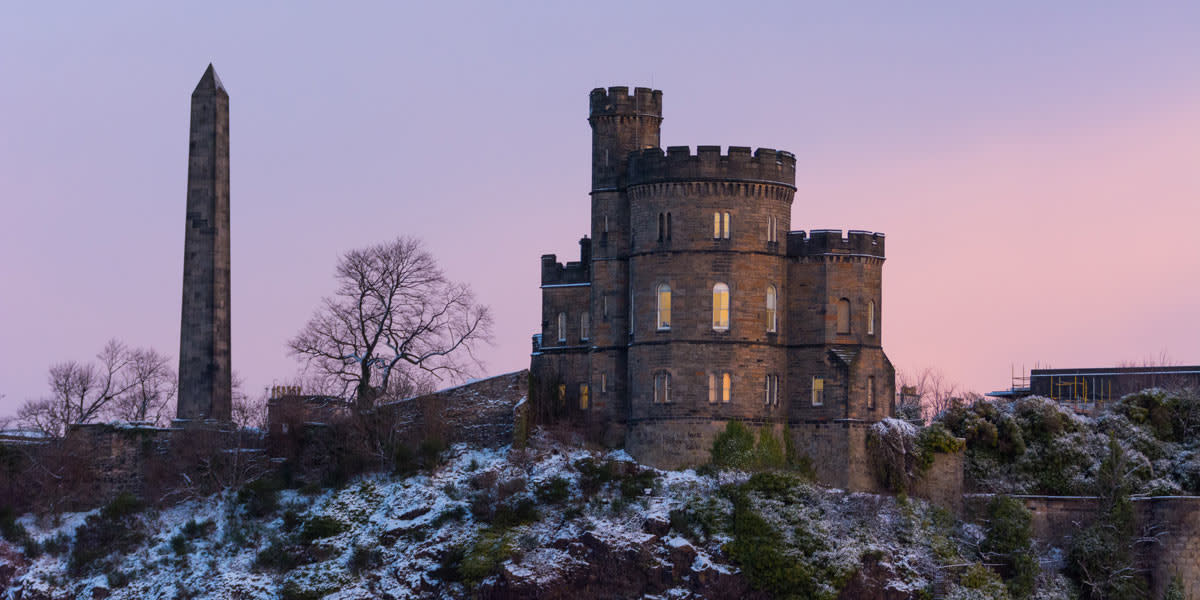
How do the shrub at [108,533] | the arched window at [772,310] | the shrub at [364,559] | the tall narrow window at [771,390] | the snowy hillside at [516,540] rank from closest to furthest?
the snowy hillside at [516,540] → the shrub at [364,559] → the shrub at [108,533] → the tall narrow window at [771,390] → the arched window at [772,310]

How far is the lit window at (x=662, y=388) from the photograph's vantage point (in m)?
69.2

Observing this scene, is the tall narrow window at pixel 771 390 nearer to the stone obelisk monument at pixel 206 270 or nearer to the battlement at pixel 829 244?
the battlement at pixel 829 244

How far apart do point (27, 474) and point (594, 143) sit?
24322 millimetres

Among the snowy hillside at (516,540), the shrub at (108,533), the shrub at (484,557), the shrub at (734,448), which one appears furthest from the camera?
the shrub at (734,448)

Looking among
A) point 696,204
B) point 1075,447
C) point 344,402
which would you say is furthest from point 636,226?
point 1075,447

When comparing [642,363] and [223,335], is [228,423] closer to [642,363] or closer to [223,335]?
[223,335]

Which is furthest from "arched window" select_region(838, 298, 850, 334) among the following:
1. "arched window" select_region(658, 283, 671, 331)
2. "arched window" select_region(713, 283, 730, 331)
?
"arched window" select_region(658, 283, 671, 331)

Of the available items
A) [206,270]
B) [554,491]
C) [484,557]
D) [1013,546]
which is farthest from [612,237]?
[1013,546]

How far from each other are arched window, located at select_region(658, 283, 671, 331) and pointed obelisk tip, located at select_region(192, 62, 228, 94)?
Answer: 59.7 feet

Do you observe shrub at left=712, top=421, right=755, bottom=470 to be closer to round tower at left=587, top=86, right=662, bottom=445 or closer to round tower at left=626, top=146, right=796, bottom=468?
round tower at left=626, top=146, right=796, bottom=468

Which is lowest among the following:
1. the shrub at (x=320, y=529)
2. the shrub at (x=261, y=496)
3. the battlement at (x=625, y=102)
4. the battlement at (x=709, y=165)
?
the shrub at (x=320, y=529)

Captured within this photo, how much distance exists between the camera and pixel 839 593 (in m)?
63.2

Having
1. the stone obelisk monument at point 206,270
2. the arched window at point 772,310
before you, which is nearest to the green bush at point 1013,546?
the arched window at point 772,310

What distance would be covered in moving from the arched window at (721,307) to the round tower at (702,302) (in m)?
0.04
